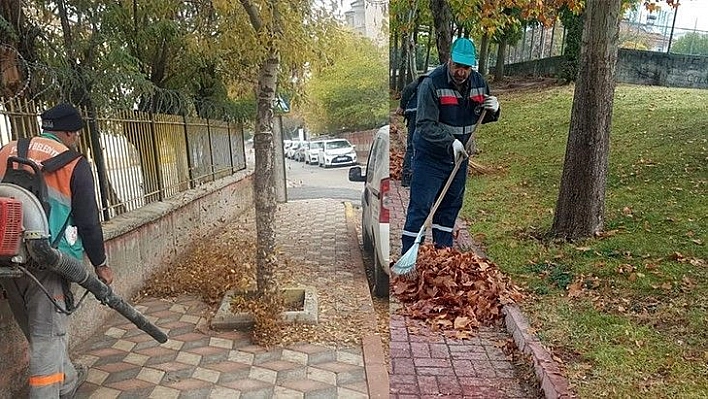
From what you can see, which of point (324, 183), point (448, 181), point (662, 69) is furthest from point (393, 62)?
point (662, 69)

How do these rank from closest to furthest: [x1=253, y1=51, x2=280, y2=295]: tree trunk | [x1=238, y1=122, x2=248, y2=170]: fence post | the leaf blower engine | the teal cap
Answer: the teal cap < the leaf blower engine < [x1=253, y1=51, x2=280, y2=295]: tree trunk < [x1=238, y1=122, x2=248, y2=170]: fence post

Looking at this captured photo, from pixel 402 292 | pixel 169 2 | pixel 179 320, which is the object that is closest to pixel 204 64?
pixel 169 2

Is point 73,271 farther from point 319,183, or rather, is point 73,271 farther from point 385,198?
point 385,198

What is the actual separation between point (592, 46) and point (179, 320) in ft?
8.00

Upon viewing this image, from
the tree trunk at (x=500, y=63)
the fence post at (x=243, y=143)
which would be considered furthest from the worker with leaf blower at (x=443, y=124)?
the fence post at (x=243, y=143)

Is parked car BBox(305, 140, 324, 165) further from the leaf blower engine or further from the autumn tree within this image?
the autumn tree

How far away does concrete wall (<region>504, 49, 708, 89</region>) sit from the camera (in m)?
7.82

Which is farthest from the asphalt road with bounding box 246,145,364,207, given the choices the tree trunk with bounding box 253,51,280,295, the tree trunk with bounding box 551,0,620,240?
the tree trunk with bounding box 551,0,620,240

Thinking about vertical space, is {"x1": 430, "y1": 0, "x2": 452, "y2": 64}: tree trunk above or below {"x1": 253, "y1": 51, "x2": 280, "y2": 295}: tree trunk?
above

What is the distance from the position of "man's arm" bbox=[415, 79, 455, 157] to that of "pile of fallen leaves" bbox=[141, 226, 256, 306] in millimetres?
1516

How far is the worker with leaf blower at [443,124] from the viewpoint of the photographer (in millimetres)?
884

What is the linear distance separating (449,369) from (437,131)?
1.25 metres

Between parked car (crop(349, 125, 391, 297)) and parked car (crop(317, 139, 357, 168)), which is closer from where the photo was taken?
parked car (crop(349, 125, 391, 297))

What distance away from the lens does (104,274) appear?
5.44 feet
